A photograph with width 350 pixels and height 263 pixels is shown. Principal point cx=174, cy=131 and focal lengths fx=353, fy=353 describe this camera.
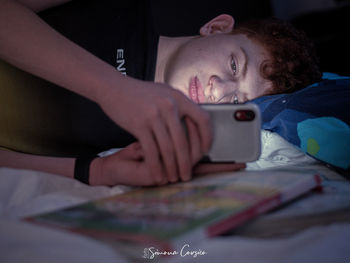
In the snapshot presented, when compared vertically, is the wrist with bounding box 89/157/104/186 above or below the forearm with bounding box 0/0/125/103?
below

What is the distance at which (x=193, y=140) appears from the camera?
0.60 meters

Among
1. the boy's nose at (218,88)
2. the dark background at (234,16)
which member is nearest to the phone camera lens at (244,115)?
the boy's nose at (218,88)

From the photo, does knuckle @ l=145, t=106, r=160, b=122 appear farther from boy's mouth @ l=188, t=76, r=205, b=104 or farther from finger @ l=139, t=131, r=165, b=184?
boy's mouth @ l=188, t=76, r=205, b=104

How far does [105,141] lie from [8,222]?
741 millimetres

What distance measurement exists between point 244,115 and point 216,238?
1.00ft

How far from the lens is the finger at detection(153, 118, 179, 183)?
57 cm

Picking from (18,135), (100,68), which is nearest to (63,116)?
(18,135)

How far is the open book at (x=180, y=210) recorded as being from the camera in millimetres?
386

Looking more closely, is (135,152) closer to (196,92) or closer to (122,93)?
(122,93)

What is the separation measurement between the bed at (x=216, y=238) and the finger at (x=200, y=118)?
0.17 m

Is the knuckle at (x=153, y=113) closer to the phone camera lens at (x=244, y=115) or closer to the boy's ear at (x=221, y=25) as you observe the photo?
the phone camera lens at (x=244, y=115)

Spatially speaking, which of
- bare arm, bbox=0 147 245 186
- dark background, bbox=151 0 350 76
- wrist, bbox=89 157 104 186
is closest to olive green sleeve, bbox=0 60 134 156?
bare arm, bbox=0 147 245 186

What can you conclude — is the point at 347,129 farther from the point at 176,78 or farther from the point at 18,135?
the point at 18,135

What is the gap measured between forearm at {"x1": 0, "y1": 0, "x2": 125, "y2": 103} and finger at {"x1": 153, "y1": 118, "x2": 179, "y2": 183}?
15 centimetres
